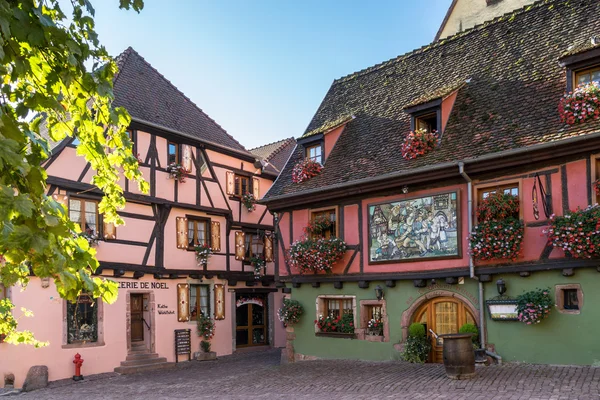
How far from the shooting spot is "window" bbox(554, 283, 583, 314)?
11.1 meters

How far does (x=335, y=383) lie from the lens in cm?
1193

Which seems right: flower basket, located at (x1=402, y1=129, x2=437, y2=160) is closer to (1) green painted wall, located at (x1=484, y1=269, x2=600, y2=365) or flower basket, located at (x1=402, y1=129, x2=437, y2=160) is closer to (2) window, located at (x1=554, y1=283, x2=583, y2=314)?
(1) green painted wall, located at (x1=484, y1=269, x2=600, y2=365)

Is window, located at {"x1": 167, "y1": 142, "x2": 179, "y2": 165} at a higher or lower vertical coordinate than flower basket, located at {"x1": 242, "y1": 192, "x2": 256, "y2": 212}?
higher

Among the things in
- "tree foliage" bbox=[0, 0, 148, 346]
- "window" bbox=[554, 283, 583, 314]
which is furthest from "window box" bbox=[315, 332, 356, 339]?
"tree foliage" bbox=[0, 0, 148, 346]

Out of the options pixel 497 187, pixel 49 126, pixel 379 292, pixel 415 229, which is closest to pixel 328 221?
pixel 379 292

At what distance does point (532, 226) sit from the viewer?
11578 millimetres

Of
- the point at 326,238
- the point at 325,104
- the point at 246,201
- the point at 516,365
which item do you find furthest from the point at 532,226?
the point at 246,201

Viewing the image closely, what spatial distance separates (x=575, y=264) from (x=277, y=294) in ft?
42.3

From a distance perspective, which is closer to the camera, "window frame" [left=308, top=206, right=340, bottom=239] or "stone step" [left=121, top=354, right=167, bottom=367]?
"window frame" [left=308, top=206, right=340, bottom=239]

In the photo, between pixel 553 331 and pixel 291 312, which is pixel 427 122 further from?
pixel 291 312

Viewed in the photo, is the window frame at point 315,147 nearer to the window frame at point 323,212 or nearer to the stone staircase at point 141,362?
the window frame at point 323,212

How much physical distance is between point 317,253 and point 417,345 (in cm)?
312

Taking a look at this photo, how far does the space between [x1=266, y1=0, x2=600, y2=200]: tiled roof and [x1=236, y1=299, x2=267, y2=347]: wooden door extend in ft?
21.1

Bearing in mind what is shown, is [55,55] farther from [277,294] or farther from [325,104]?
[277,294]
